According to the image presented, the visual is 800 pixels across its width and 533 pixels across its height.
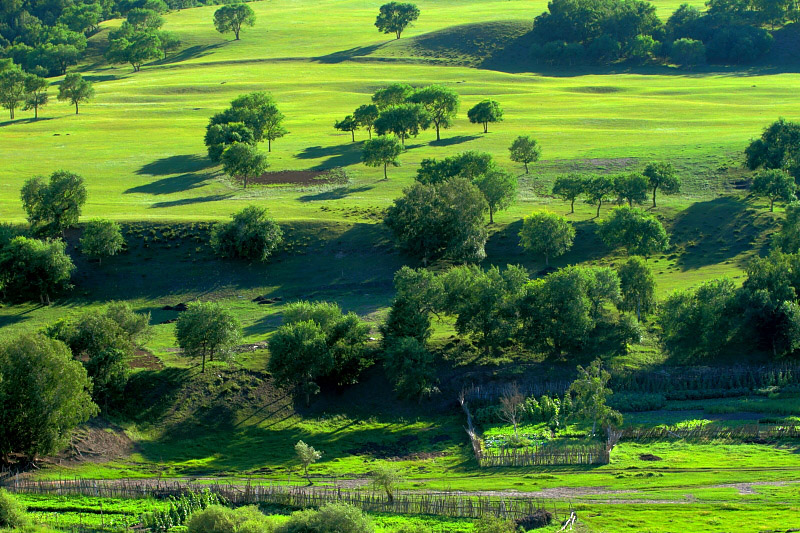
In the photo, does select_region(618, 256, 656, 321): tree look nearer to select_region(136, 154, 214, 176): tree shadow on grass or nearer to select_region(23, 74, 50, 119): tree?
select_region(136, 154, 214, 176): tree shadow on grass

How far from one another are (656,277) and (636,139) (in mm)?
63476

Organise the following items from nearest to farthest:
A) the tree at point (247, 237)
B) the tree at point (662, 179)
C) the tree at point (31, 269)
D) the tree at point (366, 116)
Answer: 1. the tree at point (31, 269)
2. the tree at point (247, 237)
3. the tree at point (662, 179)
4. the tree at point (366, 116)

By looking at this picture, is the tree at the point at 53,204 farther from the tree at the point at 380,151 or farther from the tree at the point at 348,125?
the tree at the point at 348,125

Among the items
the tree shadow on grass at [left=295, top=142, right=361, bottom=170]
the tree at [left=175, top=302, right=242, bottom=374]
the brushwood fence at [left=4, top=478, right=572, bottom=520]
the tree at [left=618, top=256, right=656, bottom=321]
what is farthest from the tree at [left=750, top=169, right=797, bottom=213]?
the tree at [left=175, top=302, right=242, bottom=374]

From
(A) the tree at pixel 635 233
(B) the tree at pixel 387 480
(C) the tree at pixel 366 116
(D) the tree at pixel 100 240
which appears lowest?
(B) the tree at pixel 387 480

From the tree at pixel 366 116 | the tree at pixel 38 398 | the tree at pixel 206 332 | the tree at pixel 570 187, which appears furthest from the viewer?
the tree at pixel 366 116

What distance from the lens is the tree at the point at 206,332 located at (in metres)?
83.7

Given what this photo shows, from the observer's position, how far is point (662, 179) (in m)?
129

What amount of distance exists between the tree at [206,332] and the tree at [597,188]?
61755mm

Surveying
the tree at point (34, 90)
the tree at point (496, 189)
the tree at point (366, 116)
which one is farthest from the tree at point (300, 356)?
the tree at point (34, 90)

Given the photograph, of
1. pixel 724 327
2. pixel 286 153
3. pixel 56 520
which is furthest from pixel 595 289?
pixel 286 153

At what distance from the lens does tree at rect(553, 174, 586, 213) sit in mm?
126625

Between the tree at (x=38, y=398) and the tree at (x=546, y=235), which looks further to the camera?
the tree at (x=546, y=235)

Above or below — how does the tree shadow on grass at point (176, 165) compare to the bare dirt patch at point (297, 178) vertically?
above
